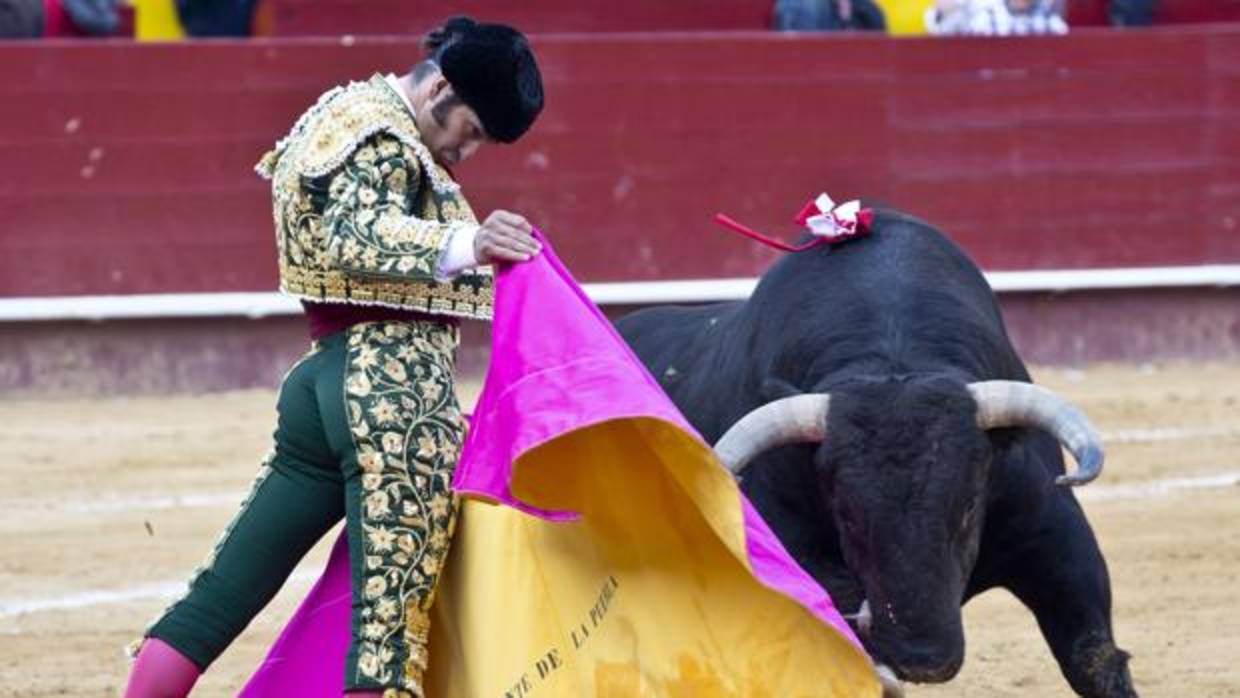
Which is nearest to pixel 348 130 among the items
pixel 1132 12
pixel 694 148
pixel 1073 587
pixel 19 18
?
pixel 1073 587

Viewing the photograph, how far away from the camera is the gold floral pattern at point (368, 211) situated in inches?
132

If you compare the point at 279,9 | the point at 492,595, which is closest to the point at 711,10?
the point at 279,9

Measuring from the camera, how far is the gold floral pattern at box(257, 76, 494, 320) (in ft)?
11.0

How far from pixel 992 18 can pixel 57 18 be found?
11.1 ft

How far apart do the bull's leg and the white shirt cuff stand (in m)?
1.46

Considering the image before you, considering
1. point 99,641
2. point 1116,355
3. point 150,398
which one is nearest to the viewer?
point 99,641

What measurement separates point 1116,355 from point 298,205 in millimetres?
7136

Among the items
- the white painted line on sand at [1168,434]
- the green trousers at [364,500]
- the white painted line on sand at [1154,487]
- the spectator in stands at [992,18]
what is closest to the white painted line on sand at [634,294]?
the spectator in stands at [992,18]

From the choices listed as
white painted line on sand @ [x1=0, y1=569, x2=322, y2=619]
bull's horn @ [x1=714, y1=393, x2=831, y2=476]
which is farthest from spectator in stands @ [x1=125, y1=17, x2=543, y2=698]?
white painted line on sand @ [x1=0, y1=569, x2=322, y2=619]

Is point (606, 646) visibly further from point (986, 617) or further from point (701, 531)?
point (986, 617)

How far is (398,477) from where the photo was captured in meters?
3.47

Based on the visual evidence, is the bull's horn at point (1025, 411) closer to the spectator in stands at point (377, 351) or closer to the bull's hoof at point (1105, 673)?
the bull's hoof at point (1105, 673)

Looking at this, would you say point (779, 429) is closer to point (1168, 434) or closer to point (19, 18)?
point (1168, 434)

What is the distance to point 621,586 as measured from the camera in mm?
3535
